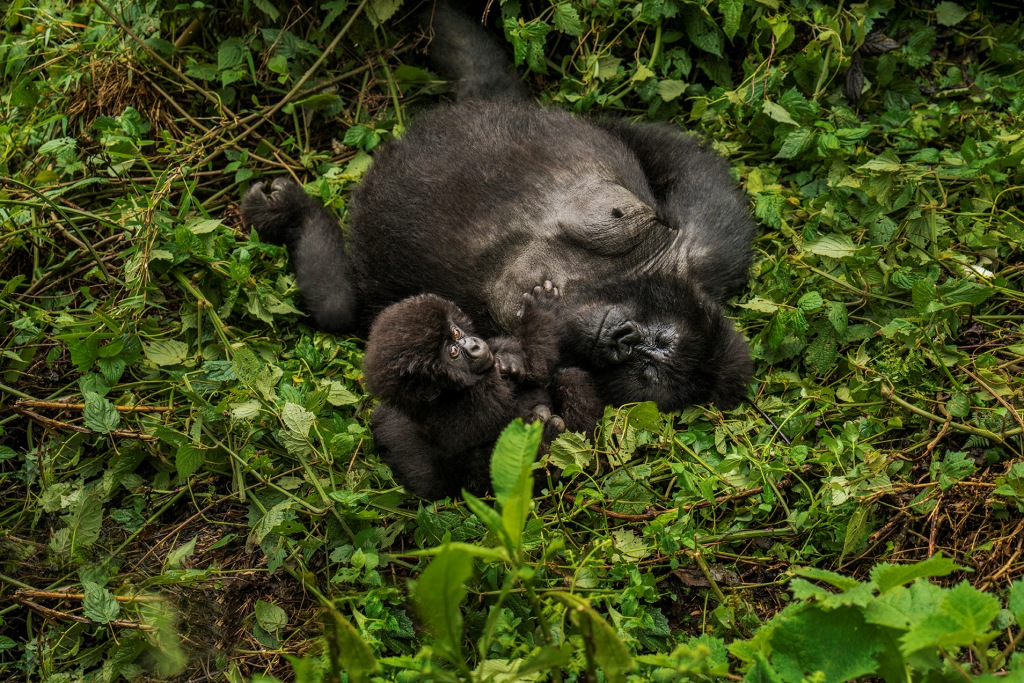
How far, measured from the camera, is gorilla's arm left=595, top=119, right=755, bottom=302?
3.25 meters

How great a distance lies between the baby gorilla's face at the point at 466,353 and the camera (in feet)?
8.76

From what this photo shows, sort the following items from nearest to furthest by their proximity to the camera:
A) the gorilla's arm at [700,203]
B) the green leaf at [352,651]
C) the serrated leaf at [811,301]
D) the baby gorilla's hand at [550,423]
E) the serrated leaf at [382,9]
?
1. the green leaf at [352,651]
2. the baby gorilla's hand at [550,423]
3. the serrated leaf at [811,301]
4. the gorilla's arm at [700,203]
5. the serrated leaf at [382,9]

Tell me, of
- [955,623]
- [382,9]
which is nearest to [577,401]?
[955,623]

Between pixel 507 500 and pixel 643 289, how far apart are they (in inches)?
59.3

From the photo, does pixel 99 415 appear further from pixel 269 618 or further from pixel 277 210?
pixel 277 210

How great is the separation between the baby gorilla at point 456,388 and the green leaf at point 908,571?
119 cm

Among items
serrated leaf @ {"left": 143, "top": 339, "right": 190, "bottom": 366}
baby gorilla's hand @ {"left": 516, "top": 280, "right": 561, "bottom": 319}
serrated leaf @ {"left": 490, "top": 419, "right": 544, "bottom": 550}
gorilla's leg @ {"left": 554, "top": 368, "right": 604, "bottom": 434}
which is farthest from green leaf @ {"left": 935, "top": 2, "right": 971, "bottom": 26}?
serrated leaf @ {"left": 143, "top": 339, "right": 190, "bottom": 366}

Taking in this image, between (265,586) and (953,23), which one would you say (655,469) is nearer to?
(265,586)

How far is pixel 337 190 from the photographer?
3.69 m

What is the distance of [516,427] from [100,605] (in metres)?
1.60

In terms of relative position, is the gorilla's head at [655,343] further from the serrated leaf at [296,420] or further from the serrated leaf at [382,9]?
the serrated leaf at [382,9]

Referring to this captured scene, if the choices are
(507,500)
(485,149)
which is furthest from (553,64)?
(507,500)

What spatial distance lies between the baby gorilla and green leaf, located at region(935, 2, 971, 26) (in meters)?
2.24

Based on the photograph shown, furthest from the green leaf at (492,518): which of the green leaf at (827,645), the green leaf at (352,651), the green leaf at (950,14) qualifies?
the green leaf at (950,14)
